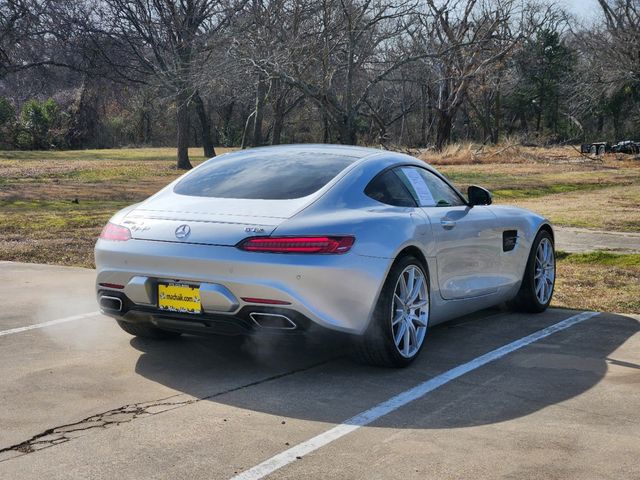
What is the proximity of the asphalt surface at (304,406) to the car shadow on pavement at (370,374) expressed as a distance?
0.04 ft

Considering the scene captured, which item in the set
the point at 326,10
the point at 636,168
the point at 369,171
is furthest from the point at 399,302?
the point at 636,168

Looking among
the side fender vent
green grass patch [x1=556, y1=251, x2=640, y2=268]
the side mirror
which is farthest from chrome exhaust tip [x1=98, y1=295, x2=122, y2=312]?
green grass patch [x1=556, y1=251, x2=640, y2=268]

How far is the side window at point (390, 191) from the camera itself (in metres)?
6.16

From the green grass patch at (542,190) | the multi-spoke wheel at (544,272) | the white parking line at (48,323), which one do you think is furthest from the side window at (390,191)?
the green grass patch at (542,190)

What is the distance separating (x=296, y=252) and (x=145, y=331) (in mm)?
1655

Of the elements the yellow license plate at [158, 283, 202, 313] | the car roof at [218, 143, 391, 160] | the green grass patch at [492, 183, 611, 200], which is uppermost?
the car roof at [218, 143, 391, 160]

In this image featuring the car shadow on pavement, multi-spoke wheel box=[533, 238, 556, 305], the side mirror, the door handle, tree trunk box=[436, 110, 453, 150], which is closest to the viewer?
the car shadow on pavement

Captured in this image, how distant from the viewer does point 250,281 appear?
533 centimetres

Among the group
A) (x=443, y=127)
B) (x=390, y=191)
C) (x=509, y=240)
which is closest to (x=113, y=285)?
(x=390, y=191)

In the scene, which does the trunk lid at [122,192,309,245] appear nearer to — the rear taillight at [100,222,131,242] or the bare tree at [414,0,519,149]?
the rear taillight at [100,222,131,242]

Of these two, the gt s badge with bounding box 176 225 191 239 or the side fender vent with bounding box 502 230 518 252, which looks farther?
the side fender vent with bounding box 502 230 518 252

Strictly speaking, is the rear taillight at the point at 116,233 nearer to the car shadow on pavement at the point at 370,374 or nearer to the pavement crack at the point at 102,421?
the car shadow on pavement at the point at 370,374

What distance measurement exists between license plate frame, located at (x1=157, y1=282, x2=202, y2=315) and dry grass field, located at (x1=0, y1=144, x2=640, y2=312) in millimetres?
4259

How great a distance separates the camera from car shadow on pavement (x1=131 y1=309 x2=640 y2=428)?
504 cm
